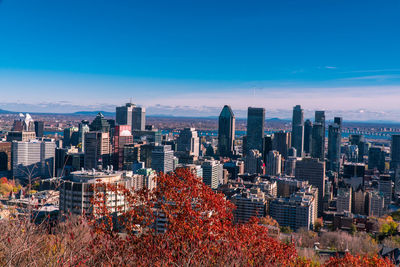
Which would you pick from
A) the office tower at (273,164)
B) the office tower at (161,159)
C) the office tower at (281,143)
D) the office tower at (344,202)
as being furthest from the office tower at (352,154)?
the office tower at (161,159)

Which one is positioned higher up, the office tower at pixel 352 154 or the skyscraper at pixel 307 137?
the skyscraper at pixel 307 137

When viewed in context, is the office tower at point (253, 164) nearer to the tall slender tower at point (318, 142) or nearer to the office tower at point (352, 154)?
the tall slender tower at point (318, 142)

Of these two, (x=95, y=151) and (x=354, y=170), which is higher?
(x=95, y=151)

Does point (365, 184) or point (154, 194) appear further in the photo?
point (365, 184)

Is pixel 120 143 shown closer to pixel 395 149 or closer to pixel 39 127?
pixel 39 127

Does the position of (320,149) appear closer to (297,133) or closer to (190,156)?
(297,133)

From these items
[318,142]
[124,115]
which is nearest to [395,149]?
[318,142]

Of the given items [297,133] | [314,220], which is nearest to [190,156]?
[314,220]
